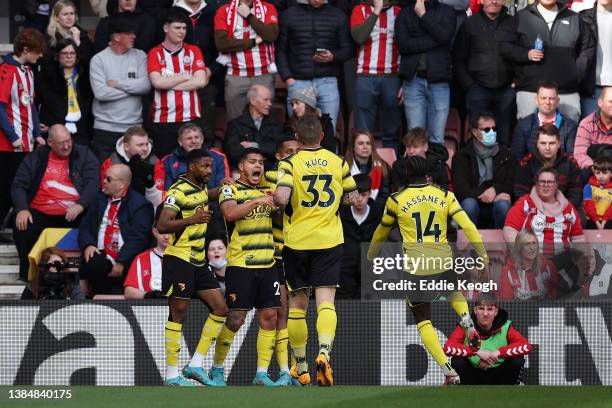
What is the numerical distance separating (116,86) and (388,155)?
2.88 m

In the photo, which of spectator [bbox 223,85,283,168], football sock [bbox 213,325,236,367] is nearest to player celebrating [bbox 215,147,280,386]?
football sock [bbox 213,325,236,367]

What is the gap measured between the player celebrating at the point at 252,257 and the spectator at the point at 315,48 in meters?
3.78

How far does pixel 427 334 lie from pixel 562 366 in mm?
2034

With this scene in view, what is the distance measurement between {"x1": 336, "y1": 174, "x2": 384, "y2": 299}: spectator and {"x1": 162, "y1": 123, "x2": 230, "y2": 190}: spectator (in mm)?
1278

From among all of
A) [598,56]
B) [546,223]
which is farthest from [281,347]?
[598,56]

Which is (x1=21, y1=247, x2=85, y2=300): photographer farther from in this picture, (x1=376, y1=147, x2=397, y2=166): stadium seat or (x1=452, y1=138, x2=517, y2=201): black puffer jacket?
(x1=452, y1=138, x2=517, y2=201): black puffer jacket

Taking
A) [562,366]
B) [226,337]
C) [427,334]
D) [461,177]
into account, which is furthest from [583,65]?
[226,337]

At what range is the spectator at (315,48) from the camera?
14469mm

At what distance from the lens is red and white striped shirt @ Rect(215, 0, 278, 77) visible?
1453cm

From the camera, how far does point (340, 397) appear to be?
376 inches

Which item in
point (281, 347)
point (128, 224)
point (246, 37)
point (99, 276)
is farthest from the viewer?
point (246, 37)

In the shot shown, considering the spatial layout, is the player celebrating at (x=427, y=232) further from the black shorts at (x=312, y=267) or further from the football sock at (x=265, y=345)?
the football sock at (x=265, y=345)

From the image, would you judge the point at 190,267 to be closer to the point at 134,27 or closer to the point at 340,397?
the point at 340,397

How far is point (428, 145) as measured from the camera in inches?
553
